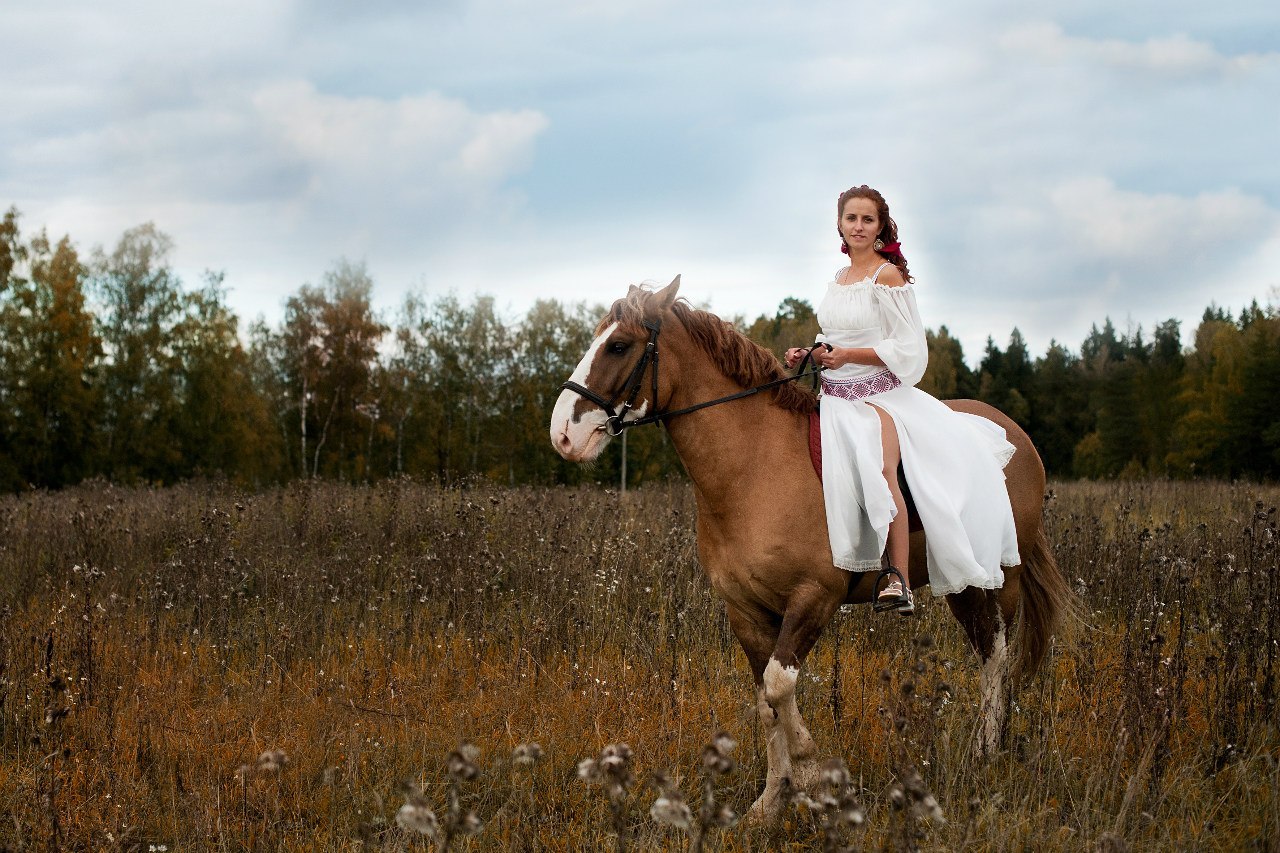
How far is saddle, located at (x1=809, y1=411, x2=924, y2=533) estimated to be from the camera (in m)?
4.05

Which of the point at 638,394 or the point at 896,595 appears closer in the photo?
the point at 896,595

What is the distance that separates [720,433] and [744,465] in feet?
0.59

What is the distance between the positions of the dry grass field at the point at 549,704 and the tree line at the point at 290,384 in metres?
24.6

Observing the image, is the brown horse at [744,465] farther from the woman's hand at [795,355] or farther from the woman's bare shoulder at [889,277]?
the woman's bare shoulder at [889,277]

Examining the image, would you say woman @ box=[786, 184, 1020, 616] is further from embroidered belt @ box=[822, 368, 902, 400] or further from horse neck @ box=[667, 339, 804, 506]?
horse neck @ box=[667, 339, 804, 506]

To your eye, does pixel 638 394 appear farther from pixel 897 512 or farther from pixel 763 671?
pixel 763 671

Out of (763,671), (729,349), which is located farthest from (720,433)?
(763,671)

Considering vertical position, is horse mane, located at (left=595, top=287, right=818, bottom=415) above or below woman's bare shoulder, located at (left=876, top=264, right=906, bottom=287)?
below

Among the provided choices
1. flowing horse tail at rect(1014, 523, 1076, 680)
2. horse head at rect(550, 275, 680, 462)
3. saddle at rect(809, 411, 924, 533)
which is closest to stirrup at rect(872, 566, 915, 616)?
saddle at rect(809, 411, 924, 533)

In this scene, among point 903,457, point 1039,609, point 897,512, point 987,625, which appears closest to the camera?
point 897,512

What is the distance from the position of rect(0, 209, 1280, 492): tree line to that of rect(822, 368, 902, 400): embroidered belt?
26.7 m

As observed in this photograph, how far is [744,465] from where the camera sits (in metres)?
3.99

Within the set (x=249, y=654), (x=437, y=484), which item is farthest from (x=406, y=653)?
(x=437, y=484)

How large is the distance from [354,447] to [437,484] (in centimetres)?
2624
